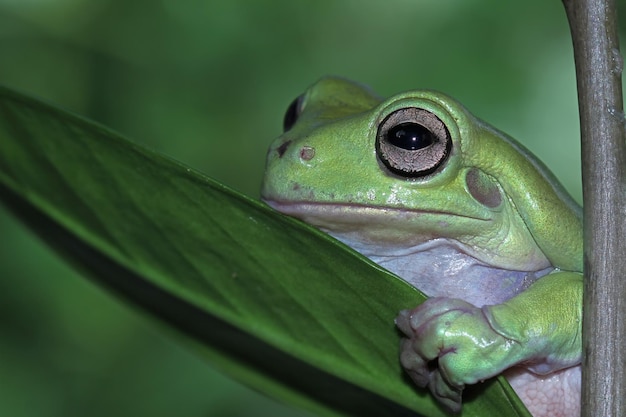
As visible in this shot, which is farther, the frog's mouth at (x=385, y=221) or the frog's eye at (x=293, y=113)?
the frog's eye at (x=293, y=113)

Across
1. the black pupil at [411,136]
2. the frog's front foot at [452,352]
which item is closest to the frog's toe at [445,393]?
the frog's front foot at [452,352]

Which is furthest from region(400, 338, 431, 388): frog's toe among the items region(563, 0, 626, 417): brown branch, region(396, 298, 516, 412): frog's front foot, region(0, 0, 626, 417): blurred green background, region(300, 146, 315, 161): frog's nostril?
region(0, 0, 626, 417): blurred green background

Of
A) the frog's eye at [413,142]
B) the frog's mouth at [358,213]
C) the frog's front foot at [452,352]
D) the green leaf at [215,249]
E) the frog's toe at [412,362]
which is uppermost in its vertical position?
the frog's eye at [413,142]

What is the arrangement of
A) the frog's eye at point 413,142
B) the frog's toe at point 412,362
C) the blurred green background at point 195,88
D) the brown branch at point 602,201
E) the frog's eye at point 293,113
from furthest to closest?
the blurred green background at point 195,88, the frog's eye at point 293,113, the frog's eye at point 413,142, the frog's toe at point 412,362, the brown branch at point 602,201

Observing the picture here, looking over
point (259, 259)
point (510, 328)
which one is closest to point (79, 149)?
point (259, 259)

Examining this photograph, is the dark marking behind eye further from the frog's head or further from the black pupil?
the black pupil

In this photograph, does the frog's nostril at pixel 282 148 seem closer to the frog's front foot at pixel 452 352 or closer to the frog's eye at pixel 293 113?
the frog's eye at pixel 293 113
